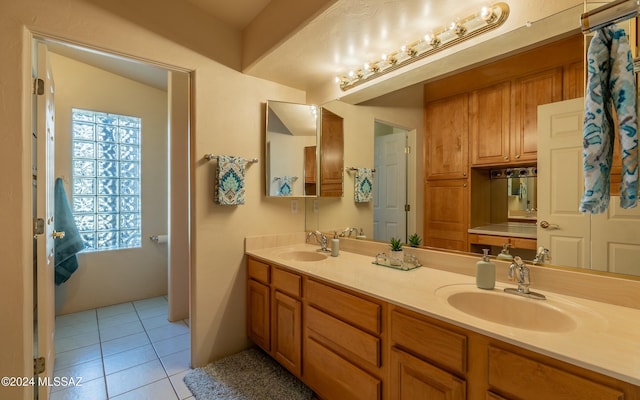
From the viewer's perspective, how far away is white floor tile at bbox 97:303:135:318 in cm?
296

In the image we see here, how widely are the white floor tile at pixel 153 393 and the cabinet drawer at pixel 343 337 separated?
1014 millimetres

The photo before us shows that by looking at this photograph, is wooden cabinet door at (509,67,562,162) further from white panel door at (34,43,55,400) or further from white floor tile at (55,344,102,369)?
white floor tile at (55,344,102,369)

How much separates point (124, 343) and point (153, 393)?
2.79 feet

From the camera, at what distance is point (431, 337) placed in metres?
1.08

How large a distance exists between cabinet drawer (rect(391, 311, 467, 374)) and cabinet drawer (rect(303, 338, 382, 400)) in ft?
0.93

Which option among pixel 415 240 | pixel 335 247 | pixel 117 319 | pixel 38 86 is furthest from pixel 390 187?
pixel 117 319

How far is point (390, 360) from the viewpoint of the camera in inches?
48.3

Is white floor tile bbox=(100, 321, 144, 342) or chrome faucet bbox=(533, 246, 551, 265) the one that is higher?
chrome faucet bbox=(533, 246, 551, 265)

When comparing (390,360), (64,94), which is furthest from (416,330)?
(64,94)

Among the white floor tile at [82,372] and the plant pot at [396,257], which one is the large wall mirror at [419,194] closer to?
the plant pot at [396,257]

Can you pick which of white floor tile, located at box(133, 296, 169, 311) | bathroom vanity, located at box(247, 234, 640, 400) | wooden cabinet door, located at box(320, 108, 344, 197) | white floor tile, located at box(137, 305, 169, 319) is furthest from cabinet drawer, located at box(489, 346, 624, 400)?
white floor tile, located at box(133, 296, 169, 311)

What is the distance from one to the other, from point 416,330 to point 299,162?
175cm

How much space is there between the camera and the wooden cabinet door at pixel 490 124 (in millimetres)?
1464

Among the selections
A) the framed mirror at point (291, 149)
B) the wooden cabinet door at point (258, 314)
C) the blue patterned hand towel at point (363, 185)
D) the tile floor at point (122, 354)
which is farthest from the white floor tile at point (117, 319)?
the blue patterned hand towel at point (363, 185)
